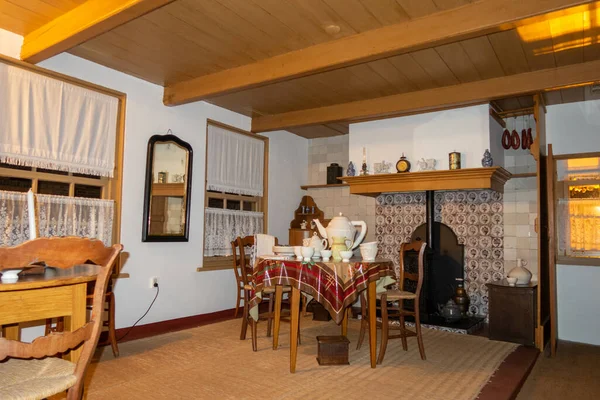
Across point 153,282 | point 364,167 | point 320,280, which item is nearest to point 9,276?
point 320,280

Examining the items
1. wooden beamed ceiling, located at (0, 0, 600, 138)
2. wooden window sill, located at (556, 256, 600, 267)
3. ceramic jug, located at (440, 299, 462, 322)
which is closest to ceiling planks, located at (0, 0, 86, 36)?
wooden beamed ceiling, located at (0, 0, 600, 138)

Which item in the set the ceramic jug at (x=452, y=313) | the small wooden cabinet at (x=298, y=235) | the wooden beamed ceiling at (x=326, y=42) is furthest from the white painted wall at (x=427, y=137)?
the ceramic jug at (x=452, y=313)

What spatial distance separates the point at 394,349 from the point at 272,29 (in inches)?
123

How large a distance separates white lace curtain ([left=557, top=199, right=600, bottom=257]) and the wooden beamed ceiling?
1.26 meters

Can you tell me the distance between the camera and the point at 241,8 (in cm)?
327

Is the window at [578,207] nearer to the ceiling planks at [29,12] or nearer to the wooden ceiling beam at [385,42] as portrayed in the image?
the wooden ceiling beam at [385,42]

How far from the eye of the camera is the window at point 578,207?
4898 millimetres

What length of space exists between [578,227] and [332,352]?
349 centimetres

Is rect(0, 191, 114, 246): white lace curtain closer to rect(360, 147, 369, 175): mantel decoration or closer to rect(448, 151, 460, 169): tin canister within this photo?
rect(360, 147, 369, 175): mantel decoration

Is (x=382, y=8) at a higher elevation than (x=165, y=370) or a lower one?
higher

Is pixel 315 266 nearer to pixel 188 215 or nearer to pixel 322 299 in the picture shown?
pixel 322 299

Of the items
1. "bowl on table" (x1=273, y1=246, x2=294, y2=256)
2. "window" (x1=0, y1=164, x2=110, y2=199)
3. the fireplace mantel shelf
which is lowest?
"bowl on table" (x1=273, y1=246, x2=294, y2=256)

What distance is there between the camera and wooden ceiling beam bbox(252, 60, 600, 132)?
411 cm

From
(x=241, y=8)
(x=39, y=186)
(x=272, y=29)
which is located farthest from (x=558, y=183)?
(x=39, y=186)
